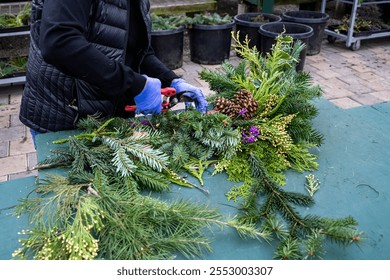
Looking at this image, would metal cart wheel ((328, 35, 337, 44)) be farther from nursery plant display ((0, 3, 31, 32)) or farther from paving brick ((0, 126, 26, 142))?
paving brick ((0, 126, 26, 142))

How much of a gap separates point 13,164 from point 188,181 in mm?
2311

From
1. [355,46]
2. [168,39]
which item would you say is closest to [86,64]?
[168,39]

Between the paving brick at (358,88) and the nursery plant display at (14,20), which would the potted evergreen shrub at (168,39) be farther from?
the paving brick at (358,88)

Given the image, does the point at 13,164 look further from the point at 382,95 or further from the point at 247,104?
the point at 382,95

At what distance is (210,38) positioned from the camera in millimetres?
5223

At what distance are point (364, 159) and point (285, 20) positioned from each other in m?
4.44

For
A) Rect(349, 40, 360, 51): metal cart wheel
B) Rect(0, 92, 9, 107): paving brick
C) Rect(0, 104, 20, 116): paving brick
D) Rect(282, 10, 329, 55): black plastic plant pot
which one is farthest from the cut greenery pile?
Rect(349, 40, 360, 51): metal cart wheel

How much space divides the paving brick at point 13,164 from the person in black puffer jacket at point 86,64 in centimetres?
144

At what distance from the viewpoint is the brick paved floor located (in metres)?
3.38

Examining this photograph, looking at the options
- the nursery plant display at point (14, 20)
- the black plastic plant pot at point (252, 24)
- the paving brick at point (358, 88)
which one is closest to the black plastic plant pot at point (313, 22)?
the black plastic plant pot at point (252, 24)

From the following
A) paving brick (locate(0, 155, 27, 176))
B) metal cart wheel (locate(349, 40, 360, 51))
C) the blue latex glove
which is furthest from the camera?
metal cart wheel (locate(349, 40, 360, 51))

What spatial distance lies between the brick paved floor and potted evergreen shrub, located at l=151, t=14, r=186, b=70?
18 cm

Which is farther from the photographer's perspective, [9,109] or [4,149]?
[9,109]

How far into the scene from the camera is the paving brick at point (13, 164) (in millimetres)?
3182
